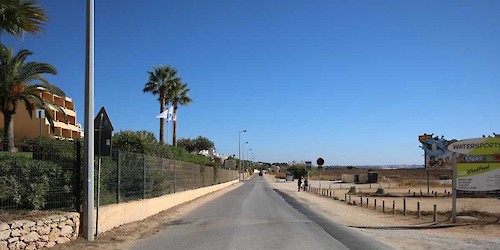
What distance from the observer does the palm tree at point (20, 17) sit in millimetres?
10383

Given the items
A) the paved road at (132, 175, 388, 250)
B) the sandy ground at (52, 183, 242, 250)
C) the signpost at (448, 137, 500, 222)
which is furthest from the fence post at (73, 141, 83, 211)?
the signpost at (448, 137, 500, 222)

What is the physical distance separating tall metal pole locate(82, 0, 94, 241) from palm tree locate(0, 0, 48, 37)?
133 centimetres

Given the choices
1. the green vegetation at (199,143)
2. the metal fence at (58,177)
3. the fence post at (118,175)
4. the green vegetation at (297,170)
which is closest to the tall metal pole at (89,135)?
the metal fence at (58,177)

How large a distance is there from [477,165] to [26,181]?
17.1 metres

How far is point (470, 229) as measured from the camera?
17.1 m

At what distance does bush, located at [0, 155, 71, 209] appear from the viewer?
10.3 metres

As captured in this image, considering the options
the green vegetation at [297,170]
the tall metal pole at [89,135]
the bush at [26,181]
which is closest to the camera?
the bush at [26,181]

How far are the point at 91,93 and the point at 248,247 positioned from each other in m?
5.28

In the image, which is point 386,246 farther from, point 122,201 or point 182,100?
point 182,100

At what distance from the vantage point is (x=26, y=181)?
35.7ft

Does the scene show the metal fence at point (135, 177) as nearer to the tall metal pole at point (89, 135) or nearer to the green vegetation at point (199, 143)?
the tall metal pole at point (89, 135)

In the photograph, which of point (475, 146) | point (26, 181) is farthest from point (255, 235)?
point (475, 146)

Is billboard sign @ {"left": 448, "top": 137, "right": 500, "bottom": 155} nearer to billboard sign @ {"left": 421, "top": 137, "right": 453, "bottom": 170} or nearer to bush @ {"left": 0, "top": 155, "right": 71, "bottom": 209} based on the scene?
bush @ {"left": 0, "top": 155, "right": 71, "bottom": 209}

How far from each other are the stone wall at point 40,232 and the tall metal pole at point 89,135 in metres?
0.28
